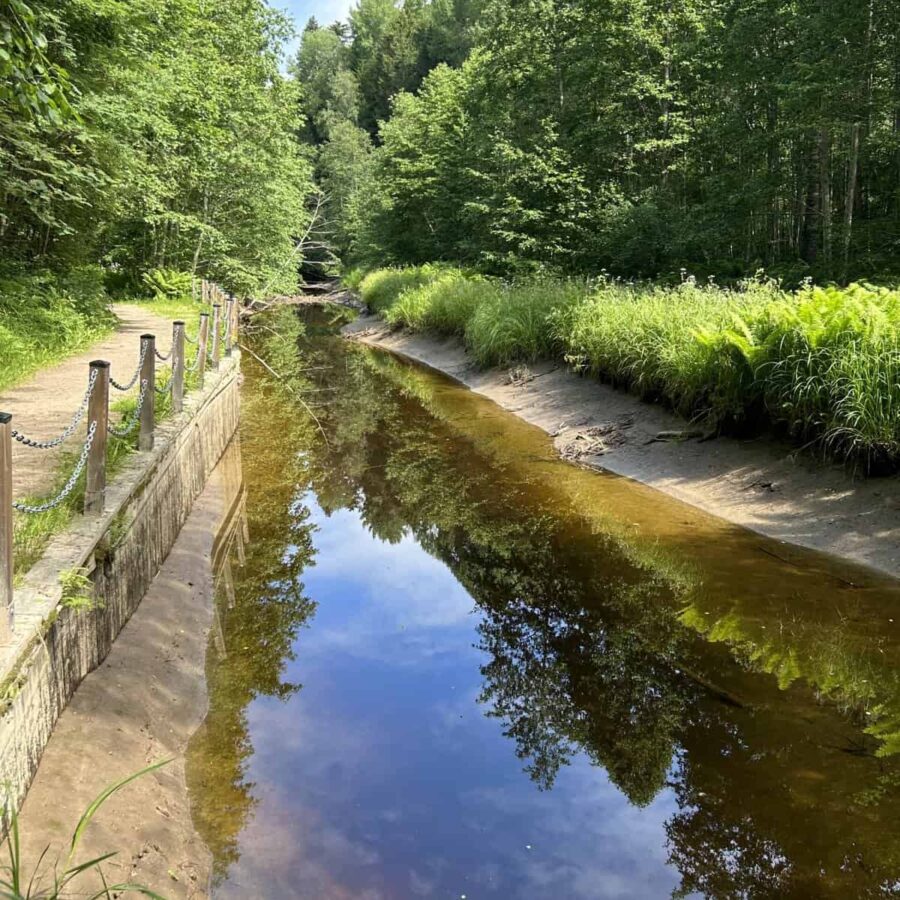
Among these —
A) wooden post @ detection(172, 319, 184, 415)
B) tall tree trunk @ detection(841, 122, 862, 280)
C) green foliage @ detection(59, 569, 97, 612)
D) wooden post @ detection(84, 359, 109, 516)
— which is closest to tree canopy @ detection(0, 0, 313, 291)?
wooden post @ detection(84, 359, 109, 516)

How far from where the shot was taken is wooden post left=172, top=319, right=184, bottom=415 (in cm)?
881

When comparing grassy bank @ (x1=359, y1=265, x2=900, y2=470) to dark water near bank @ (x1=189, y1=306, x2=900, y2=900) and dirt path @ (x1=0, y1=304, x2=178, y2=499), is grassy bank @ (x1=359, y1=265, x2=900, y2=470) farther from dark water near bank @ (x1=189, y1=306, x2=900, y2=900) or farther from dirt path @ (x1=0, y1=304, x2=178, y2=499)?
dirt path @ (x1=0, y1=304, x2=178, y2=499)

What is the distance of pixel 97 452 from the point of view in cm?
545

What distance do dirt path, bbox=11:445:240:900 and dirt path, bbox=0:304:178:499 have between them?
4.32ft

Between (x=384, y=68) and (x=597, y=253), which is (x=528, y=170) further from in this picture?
(x=384, y=68)

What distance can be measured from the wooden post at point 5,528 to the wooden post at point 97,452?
1.71 m

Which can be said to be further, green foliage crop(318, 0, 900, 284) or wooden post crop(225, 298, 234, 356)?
green foliage crop(318, 0, 900, 284)

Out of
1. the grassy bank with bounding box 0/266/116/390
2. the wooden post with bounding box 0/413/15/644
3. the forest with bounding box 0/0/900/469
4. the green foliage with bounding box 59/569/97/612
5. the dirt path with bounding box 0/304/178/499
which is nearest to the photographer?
the wooden post with bounding box 0/413/15/644

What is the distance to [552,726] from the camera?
208 inches

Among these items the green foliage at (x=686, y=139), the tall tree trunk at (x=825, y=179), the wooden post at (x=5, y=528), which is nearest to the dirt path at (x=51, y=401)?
the wooden post at (x=5, y=528)

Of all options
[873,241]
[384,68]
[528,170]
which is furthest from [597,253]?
[384,68]

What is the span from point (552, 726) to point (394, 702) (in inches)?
45.2

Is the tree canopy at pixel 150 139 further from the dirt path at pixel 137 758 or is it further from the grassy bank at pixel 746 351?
the grassy bank at pixel 746 351

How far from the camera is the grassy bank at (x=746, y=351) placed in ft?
27.0
